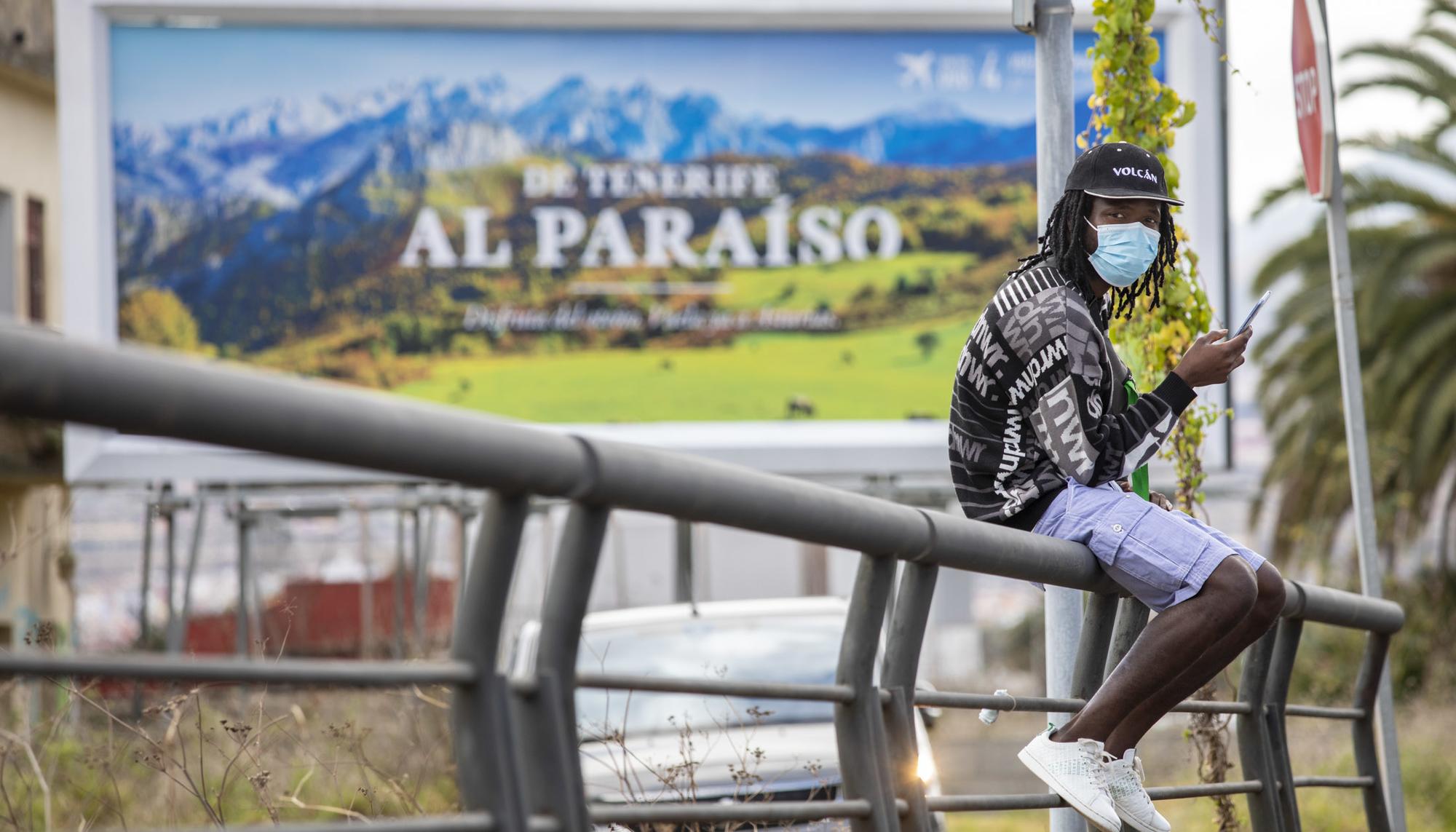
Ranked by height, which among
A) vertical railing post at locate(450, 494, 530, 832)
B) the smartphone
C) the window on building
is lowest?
vertical railing post at locate(450, 494, 530, 832)

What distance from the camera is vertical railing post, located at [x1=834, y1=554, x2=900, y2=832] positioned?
256 centimetres

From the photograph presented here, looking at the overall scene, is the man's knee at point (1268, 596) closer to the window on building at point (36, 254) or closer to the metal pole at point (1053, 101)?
the metal pole at point (1053, 101)

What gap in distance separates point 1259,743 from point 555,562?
8.83 ft

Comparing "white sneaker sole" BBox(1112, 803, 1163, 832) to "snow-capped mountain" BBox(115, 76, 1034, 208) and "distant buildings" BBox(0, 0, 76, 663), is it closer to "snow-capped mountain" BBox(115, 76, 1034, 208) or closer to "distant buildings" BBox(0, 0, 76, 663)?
"snow-capped mountain" BBox(115, 76, 1034, 208)

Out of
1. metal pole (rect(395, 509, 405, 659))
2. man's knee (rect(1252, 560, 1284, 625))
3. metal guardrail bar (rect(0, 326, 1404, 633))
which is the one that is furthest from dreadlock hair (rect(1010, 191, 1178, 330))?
metal pole (rect(395, 509, 405, 659))

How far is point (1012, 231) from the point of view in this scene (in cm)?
1549

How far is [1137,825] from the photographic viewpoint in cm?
340

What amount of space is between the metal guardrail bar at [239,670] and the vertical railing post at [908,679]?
3.35 ft

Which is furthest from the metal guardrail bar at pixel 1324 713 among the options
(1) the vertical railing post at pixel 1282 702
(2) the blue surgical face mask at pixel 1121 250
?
(2) the blue surgical face mask at pixel 1121 250

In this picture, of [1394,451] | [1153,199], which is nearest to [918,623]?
[1153,199]

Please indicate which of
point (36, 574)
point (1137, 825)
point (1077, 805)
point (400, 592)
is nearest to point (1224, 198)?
point (400, 592)

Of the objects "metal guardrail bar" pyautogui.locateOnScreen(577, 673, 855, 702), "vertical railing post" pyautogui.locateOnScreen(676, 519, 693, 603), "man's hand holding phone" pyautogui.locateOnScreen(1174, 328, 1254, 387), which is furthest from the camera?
"vertical railing post" pyautogui.locateOnScreen(676, 519, 693, 603)

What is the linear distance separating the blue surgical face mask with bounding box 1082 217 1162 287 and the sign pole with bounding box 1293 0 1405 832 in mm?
2340

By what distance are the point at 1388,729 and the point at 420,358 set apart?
34.1 ft
